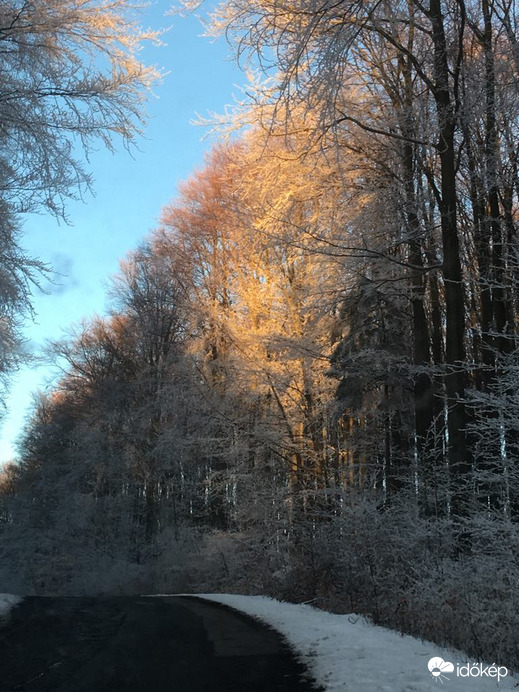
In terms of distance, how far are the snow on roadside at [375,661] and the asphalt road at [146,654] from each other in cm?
26

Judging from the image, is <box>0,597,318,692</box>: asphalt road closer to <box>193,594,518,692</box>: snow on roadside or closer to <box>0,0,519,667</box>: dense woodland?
<box>193,594,518,692</box>: snow on roadside

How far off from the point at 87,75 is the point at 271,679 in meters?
9.43

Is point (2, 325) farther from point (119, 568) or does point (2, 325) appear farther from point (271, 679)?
point (119, 568)

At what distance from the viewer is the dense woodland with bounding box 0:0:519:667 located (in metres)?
8.31

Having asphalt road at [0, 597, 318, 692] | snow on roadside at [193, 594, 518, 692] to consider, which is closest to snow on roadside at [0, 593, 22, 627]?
asphalt road at [0, 597, 318, 692]

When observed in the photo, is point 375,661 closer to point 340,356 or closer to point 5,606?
point 5,606

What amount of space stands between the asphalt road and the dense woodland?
73.6 inches

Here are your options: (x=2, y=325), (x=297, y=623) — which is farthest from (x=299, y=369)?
(x=297, y=623)

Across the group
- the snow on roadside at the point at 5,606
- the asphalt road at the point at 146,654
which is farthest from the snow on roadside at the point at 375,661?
the snow on roadside at the point at 5,606

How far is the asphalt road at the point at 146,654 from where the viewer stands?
4902 millimetres

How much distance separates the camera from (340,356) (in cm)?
1425

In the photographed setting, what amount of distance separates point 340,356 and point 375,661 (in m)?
9.37

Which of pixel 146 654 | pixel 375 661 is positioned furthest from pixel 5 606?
pixel 375 661

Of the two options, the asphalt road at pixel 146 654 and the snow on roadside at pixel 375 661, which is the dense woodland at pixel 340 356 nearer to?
the snow on roadside at pixel 375 661
